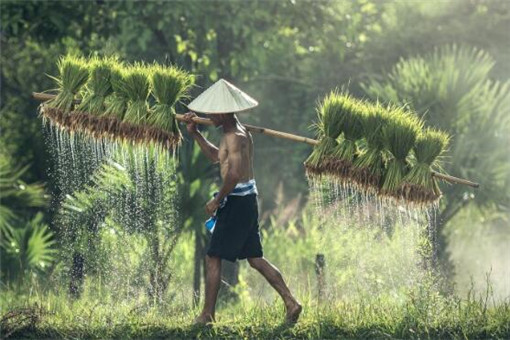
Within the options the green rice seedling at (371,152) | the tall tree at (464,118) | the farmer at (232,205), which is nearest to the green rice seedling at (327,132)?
the green rice seedling at (371,152)

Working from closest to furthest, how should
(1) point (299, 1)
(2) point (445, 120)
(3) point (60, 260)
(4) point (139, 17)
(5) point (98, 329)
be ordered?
(5) point (98, 329) < (3) point (60, 260) < (2) point (445, 120) < (4) point (139, 17) < (1) point (299, 1)

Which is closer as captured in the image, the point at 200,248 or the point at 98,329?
the point at 98,329

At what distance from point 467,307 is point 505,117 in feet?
32.7

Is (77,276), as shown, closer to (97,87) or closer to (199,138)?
(97,87)

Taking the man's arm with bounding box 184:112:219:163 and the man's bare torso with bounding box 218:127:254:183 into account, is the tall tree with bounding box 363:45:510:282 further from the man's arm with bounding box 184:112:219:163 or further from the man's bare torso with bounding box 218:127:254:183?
the man's bare torso with bounding box 218:127:254:183

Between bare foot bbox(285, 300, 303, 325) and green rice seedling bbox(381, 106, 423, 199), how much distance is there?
1.30m

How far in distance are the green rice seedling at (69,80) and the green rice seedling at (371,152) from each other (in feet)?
8.41

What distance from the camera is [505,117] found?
2248cm

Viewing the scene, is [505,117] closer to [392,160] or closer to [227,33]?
[227,33]

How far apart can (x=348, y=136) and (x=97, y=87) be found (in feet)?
7.54

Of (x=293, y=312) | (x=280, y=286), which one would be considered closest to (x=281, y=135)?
(x=280, y=286)

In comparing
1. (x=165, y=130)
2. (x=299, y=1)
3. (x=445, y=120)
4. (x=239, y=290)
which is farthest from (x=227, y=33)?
(x=165, y=130)

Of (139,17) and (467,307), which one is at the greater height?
(139,17)

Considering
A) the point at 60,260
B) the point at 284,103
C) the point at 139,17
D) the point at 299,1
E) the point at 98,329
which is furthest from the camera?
the point at 284,103
